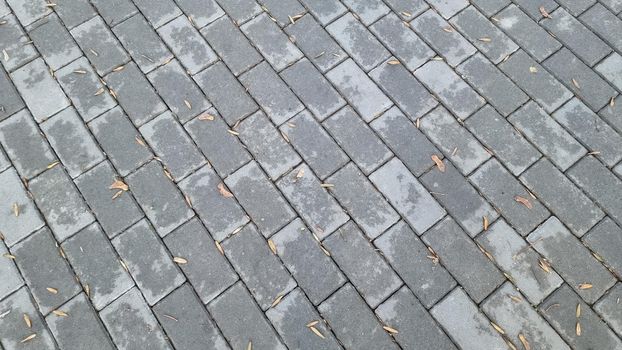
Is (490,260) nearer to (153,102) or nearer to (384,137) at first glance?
(384,137)

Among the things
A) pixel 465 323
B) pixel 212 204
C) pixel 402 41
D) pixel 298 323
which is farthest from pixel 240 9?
pixel 465 323

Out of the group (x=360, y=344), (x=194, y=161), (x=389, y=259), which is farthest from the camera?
(x=194, y=161)

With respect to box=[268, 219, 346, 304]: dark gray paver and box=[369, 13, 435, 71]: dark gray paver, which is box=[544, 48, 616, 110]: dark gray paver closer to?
box=[369, 13, 435, 71]: dark gray paver

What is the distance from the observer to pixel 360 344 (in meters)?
2.83

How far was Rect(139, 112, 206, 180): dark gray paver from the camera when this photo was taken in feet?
10.7

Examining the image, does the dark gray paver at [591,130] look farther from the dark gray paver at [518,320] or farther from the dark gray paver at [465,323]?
the dark gray paver at [465,323]

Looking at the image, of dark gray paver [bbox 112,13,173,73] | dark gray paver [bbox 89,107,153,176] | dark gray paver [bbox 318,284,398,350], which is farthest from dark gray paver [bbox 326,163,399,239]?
dark gray paver [bbox 112,13,173,73]

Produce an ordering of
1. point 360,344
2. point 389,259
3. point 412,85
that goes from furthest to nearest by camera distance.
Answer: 1. point 412,85
2. point 389,259
3. point 360,344

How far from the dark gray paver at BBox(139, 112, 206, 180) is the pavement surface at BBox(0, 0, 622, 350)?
0.01m

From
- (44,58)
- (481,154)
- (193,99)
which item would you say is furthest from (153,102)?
(481,154)

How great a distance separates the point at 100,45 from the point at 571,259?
3410mm

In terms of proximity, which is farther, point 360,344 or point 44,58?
point 44,58

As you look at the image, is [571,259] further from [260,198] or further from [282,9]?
[282,9]

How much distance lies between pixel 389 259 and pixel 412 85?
4.08 feet
